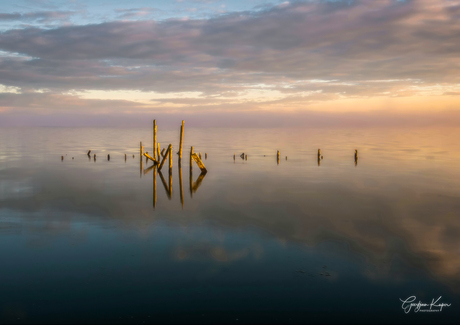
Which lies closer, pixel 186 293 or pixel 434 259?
pixel 186 293

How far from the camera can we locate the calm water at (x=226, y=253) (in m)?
10.5

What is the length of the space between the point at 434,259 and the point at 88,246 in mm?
13110

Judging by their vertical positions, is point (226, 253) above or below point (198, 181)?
below

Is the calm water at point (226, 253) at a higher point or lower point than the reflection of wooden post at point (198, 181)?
lower

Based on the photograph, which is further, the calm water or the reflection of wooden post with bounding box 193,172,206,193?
the reflection of wooden post with bounding box 193,172,206,193

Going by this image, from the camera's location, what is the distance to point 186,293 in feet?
37.0

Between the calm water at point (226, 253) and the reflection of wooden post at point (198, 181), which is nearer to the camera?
the calm water at point (226, 253)

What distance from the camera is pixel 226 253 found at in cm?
1470

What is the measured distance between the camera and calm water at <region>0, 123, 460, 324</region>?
10500 millimetres

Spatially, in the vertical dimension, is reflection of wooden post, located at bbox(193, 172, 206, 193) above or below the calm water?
above

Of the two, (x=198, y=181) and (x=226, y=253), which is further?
(x=198, y=181)

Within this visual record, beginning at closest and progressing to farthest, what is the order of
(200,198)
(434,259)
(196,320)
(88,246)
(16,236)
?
1. (196,320)
2. (434,259)
3. (88,246)
4. (16,236)
5. (200,198)

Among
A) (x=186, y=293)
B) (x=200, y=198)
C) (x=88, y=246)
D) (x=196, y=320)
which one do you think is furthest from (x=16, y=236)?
(x=200, y=198)

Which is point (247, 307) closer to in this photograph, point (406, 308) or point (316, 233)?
point (406, 308)
